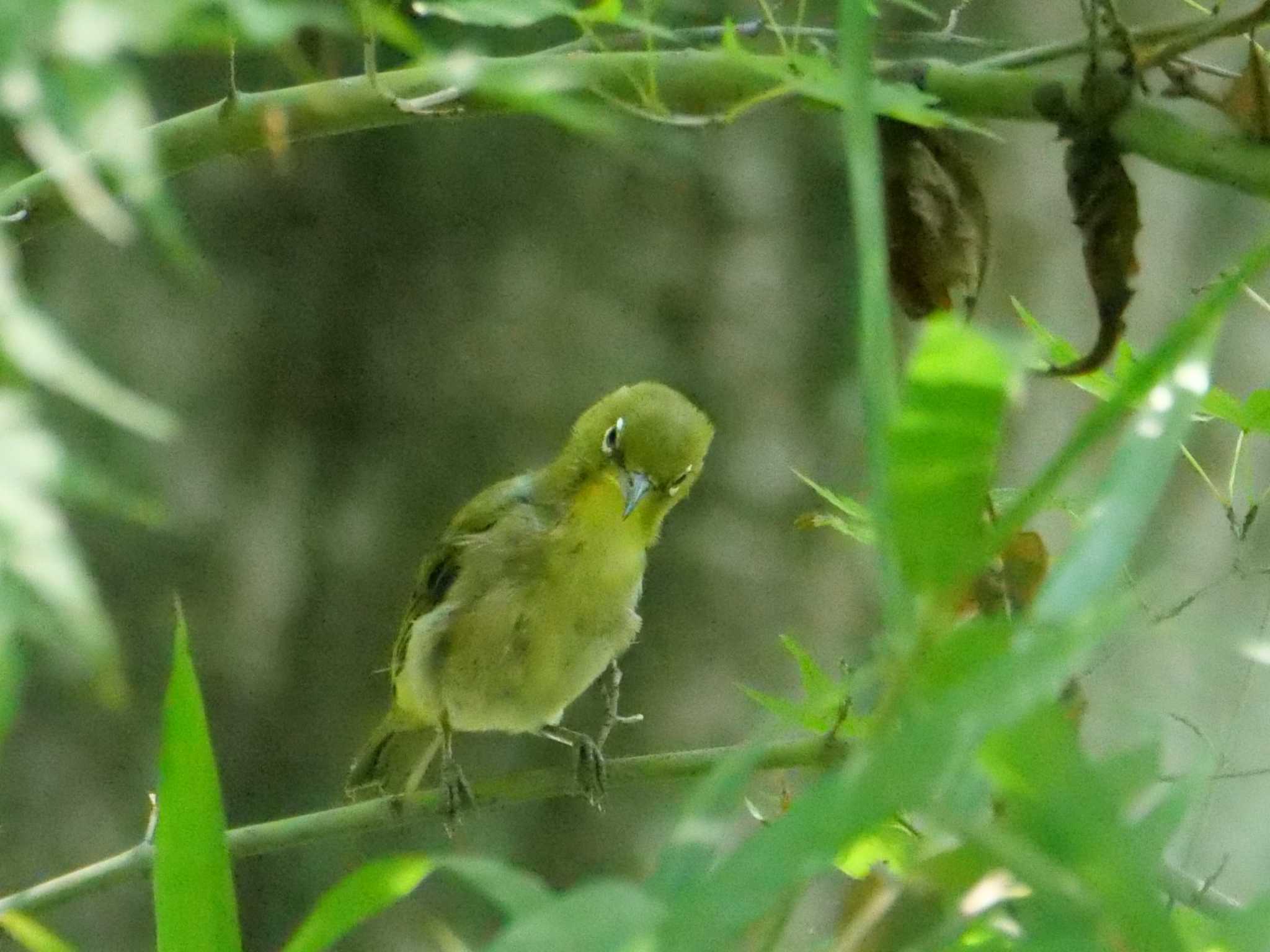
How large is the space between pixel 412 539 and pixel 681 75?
1574 millimetres

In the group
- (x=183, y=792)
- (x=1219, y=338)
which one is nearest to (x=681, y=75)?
(x=183, y=792)

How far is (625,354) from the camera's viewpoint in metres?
2.21

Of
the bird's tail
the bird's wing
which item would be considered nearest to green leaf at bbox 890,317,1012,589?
the bird's wing

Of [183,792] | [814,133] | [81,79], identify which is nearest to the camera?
[81,79]

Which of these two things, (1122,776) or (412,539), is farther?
(412,539)

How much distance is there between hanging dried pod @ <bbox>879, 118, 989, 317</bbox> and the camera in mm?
869

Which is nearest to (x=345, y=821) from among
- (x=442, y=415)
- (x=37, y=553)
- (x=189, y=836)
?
(x=189, y=836)

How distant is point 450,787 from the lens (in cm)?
145

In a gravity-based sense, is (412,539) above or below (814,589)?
above

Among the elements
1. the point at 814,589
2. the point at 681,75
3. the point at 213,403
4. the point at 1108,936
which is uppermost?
the point at 681,75

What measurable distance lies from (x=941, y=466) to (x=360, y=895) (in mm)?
274

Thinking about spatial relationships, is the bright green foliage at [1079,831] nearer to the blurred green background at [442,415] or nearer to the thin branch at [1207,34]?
the thin branch at [1207,34]

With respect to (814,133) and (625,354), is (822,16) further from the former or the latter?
(625,354)

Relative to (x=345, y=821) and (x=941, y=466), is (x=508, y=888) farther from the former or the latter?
(x=345, y=821)
